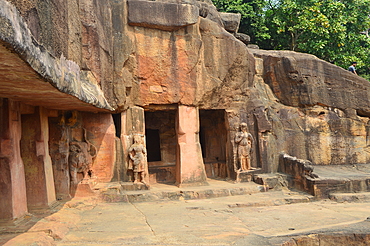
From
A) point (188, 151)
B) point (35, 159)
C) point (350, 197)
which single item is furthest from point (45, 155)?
point (350, 197)

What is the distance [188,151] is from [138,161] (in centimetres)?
184

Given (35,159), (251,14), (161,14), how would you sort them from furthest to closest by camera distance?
1. (251,14)
2. (161,14)
3. (35,159)

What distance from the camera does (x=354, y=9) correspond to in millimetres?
20141

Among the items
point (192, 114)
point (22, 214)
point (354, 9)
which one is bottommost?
point (22, 214)

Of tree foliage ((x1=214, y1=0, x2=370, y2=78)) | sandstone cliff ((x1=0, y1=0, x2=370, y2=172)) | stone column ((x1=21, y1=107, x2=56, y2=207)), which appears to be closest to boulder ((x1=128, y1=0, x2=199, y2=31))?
sandstone cliff ((x1=0, y1=0, x2=370, y2=172))

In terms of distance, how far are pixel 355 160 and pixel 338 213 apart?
605cm

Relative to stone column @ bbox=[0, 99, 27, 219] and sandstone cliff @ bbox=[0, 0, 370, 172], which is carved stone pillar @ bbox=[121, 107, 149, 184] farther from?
stone column @ bbox=[0, 99, 27, 219]

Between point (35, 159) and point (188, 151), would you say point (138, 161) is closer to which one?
point (188, 151)

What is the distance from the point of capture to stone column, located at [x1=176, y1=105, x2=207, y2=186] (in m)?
12.3

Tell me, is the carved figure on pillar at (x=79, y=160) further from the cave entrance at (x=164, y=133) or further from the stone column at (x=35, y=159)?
the cave entrance at (x=164, y=133)

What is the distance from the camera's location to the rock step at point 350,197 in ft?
36.0

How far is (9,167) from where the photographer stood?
22.8ft

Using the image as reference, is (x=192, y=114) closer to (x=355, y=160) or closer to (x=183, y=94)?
(x=183, y=94)

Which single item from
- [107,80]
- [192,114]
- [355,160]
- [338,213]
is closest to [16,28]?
[107,80]
